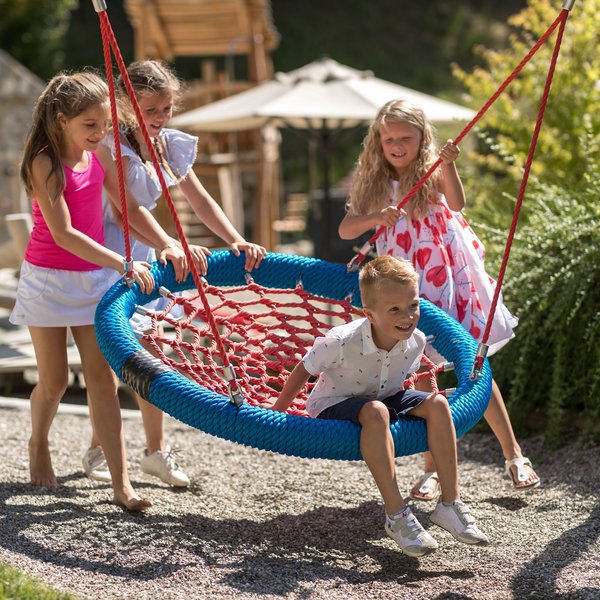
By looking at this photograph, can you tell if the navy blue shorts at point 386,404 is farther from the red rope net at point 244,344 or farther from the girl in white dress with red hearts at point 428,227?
the girl in white dress with red hearts at point 428,227

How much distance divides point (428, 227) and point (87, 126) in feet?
3.97

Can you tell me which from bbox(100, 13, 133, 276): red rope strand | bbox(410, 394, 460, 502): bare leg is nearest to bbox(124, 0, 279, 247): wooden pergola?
bbox(100, 13, 133, 276): red rope strand

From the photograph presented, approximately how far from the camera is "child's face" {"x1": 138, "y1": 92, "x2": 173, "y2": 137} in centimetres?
338

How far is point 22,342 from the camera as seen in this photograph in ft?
19.7

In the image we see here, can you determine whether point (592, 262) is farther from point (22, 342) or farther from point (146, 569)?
point (22, 342)

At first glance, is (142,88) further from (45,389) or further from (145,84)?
(45,389)

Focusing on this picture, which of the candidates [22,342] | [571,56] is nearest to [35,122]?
[22,342]

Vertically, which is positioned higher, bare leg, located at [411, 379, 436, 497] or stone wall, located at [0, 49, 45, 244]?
bare leg, located at [411, 379, 436, 497]

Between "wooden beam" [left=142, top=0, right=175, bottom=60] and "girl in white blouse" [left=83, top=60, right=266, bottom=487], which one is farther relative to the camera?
"wooden beam" [left=142, top=0, right=175, bottom=60]

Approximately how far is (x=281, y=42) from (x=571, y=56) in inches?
505

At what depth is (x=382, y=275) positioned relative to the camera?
9.26 ft

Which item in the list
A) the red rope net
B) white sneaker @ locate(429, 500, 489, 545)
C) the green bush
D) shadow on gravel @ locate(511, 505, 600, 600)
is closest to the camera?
shadow on gravel @ locate(511, 505, 600, 600)

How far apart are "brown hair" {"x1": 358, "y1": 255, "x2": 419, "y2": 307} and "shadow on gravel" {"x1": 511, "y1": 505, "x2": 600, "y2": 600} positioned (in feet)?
2.90

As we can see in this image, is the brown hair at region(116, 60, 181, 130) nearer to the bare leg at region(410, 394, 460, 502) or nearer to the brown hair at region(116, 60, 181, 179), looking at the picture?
the brown hair at region(116, 60, 181, 179)
